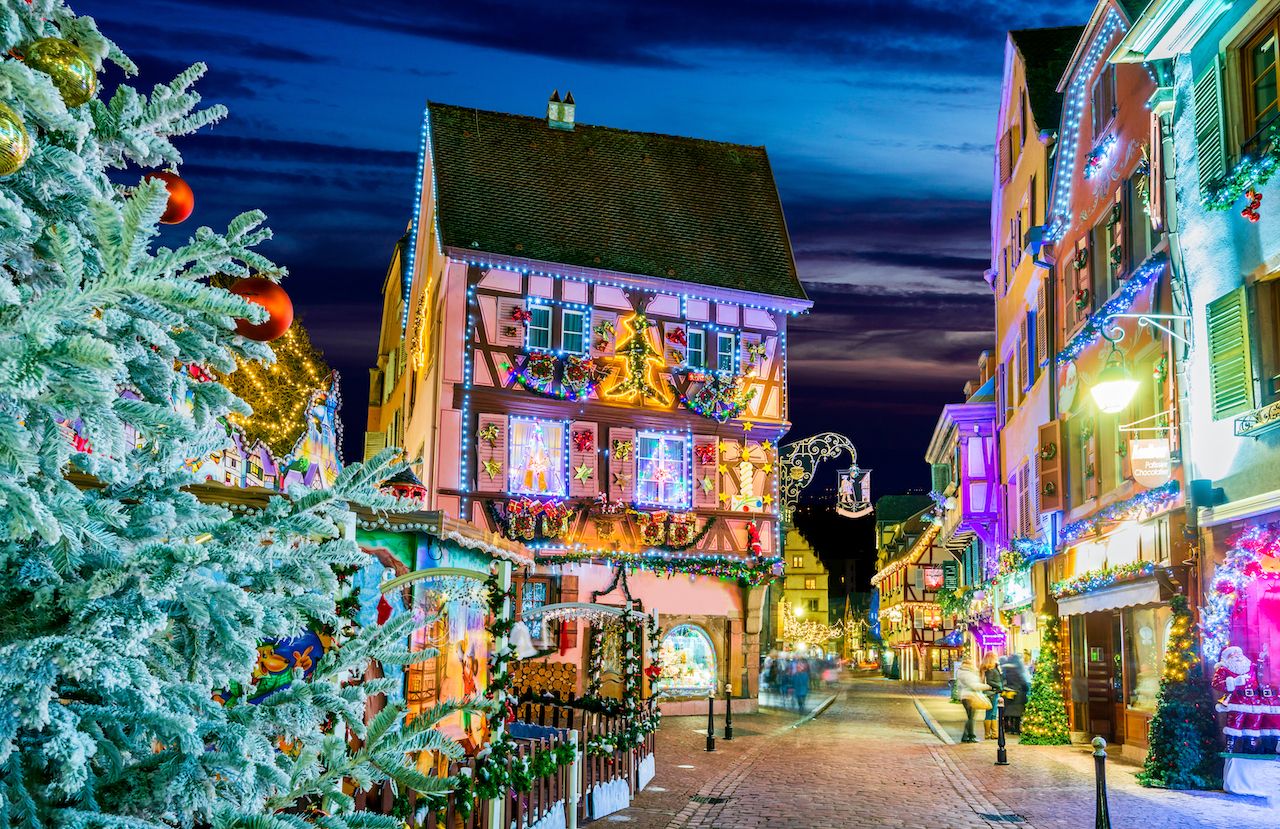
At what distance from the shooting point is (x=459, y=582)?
464 inches

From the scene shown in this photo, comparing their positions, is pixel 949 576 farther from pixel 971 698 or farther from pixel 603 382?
pixel 971 698

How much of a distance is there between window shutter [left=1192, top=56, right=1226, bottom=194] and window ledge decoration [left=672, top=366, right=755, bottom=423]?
48.5 feet

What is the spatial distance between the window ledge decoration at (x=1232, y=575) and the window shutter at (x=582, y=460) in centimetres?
1556

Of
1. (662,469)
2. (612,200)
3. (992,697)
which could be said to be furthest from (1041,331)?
(612,200)

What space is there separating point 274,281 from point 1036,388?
2052cm

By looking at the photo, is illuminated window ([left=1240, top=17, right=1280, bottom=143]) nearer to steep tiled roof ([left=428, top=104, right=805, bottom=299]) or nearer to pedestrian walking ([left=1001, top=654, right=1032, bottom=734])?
pedestrian walking ([left=1001, top=654, right=1032, bottom=734])

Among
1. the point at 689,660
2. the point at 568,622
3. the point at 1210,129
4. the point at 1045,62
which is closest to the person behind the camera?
the point at 1210,129

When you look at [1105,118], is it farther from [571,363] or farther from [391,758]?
[391,758]

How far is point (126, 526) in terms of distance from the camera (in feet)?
11.1

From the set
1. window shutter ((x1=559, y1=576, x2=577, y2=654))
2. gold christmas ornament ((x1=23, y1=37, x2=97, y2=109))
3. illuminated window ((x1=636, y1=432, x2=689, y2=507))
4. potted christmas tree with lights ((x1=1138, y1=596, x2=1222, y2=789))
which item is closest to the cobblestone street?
potted christmas tree with lights ((x1=1138, y1=596, x2=1222, y2=789))

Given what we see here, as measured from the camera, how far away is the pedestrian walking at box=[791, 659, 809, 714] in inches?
1097

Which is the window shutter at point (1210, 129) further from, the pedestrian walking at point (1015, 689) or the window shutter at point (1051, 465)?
the pedestrian walking at point (1015, 689)

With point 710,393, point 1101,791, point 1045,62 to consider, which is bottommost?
point 1101,791

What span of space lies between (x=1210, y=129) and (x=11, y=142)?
1407cm
